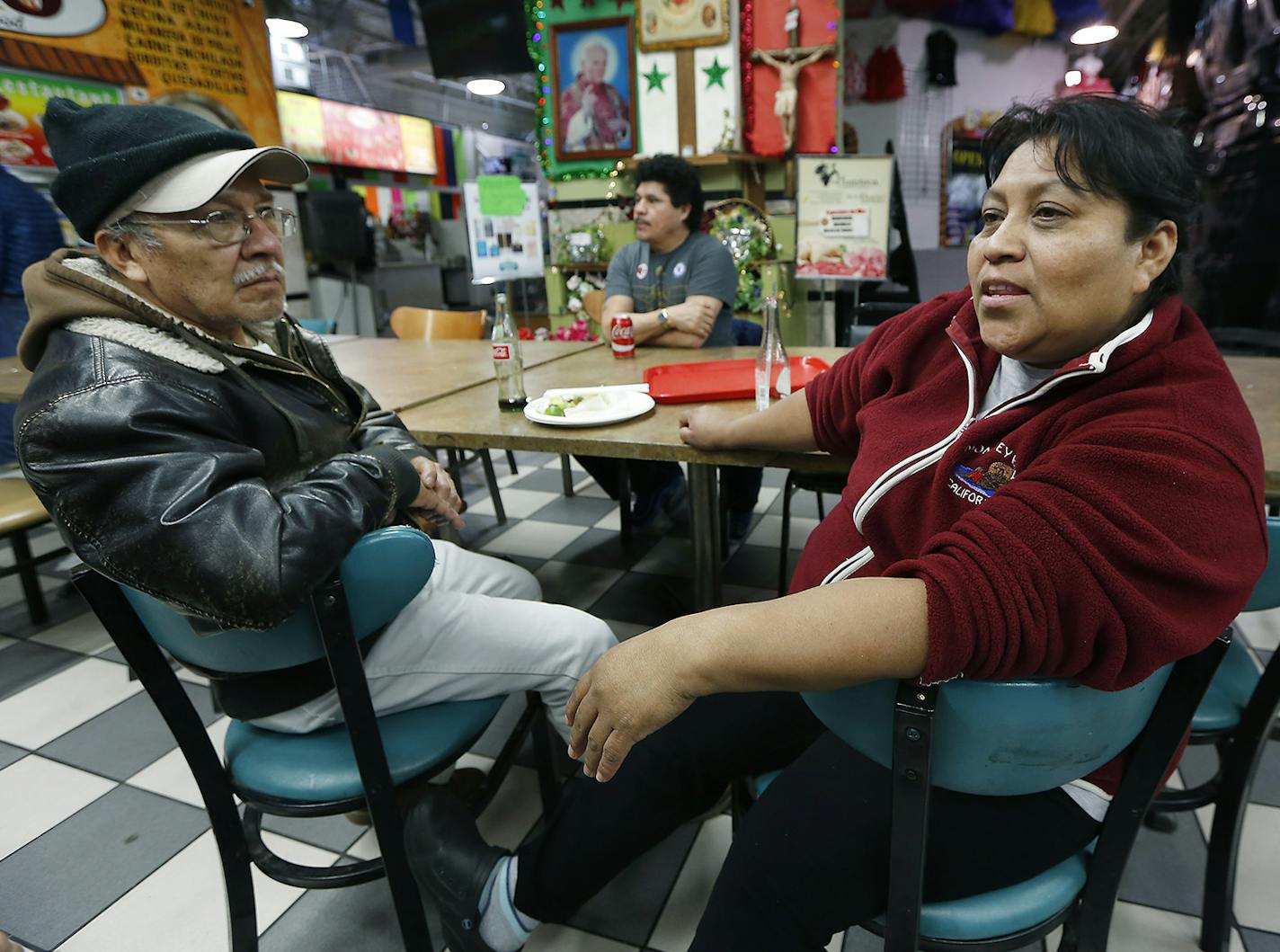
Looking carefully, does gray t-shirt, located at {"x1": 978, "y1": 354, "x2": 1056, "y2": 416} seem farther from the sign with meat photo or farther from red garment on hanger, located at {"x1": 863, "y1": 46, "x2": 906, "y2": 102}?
red garment on hanger, located at {"x1": 863, "y1": 46, "x2": 906, "y2": 102}

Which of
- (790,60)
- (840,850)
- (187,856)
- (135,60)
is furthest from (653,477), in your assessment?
(135,60)

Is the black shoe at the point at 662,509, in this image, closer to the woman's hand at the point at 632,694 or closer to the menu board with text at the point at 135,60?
the woman's hand at the point at 632,694

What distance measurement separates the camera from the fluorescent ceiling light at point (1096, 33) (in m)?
5.56

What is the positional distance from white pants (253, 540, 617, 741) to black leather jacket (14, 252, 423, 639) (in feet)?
0.66

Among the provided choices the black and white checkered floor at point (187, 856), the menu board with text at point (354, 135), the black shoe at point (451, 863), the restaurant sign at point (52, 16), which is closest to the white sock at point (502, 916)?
the black shoe at point (451, 863)

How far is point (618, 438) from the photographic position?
1597 millimetres

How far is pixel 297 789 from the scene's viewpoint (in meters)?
1.06

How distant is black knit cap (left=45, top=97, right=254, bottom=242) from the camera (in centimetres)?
107

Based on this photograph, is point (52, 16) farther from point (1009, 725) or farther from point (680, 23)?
point (1009, 725)

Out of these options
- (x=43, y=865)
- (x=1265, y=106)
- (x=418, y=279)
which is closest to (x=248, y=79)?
(x=418, y=279)

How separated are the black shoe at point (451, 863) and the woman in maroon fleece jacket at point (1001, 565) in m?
0.08

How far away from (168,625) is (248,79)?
5.78 metres

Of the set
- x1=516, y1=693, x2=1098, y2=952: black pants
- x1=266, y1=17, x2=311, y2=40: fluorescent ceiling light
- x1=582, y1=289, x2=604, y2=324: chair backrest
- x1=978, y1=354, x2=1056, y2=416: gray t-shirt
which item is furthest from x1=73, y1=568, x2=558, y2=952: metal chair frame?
x1=266, y1=17, x2=311, y2=40: fluorescent ceiling light

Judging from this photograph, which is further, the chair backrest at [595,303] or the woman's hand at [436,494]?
the chair backrest at [595,303]
